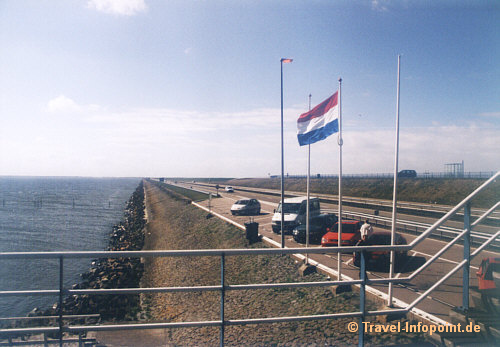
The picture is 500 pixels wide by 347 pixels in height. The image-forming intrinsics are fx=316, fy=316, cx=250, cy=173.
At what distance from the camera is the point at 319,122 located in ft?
38.1

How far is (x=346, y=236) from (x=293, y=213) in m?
6.48

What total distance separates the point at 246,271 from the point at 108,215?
180ft

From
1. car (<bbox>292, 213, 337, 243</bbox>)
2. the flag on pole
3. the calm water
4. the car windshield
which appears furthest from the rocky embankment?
the flag on pole

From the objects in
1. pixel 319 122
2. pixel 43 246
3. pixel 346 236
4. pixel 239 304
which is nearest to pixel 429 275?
pixel 346 236

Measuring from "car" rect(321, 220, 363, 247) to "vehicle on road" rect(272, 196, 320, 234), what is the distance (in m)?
5.00

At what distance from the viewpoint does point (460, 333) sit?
3.74 meters

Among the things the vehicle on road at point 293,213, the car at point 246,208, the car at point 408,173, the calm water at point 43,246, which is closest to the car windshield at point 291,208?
the vehicle on road at point 293,213

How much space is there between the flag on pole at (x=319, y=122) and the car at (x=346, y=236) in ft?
17.0

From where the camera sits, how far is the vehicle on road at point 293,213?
67.8ft

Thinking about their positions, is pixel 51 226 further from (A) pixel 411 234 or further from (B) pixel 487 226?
(B) pixel 487 226

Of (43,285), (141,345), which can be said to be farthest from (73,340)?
(43,285)

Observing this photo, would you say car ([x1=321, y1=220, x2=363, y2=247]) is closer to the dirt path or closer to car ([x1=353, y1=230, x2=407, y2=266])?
car ([x1=353, y1=230, x2=407, y2=266])

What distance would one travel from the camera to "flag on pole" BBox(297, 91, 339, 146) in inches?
422

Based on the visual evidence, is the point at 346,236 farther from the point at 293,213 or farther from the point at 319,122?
the point at 293,213
